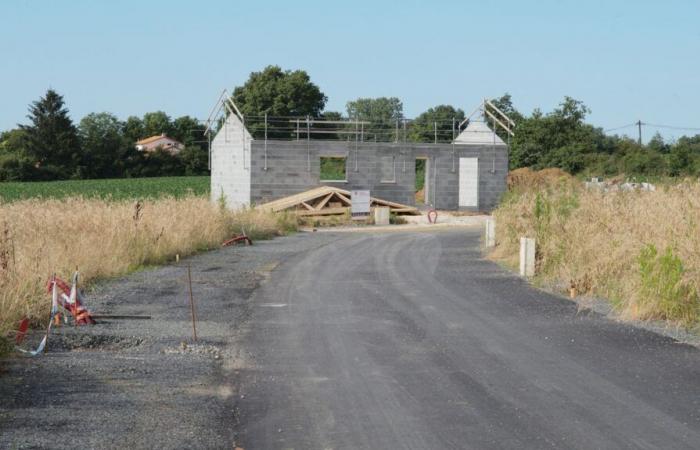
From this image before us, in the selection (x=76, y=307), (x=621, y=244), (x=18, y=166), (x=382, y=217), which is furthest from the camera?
(x=18, y=166)

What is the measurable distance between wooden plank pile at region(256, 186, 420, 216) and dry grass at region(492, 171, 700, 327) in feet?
55.9

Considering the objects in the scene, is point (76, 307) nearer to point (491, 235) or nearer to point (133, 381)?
point (133, 381)

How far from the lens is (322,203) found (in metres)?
39.2

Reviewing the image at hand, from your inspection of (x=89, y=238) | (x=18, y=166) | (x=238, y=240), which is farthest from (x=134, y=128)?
(x=89, y=238)

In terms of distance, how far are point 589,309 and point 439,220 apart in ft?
89.3

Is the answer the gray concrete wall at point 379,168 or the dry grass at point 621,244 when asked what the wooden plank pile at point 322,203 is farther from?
the dry grass at point 621,244

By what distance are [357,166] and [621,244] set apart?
1137 inches

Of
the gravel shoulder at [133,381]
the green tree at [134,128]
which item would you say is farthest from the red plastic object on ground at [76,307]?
the green tree at [134,128]

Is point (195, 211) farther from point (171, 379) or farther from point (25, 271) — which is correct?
point (171, 379)

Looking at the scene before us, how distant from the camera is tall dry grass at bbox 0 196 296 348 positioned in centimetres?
1203

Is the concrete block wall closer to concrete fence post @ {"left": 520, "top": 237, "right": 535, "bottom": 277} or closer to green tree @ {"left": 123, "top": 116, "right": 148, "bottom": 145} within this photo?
concrete fence post @ {"left": 520, "top": 237, "right": 535, "bottom": 277}

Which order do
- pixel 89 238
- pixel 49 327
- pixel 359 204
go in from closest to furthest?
1. pixel 49 327
2. pixel 89 238
3. pixel 359 204

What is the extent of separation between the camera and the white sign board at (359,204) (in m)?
38.7

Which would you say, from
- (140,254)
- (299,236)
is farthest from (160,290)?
(299,236)
